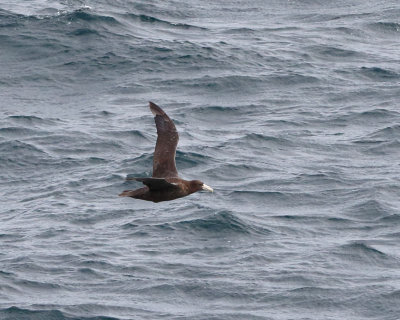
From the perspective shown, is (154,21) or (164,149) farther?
(154,21)

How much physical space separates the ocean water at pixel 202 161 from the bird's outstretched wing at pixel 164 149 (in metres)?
3.03

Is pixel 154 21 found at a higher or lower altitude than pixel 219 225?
higher

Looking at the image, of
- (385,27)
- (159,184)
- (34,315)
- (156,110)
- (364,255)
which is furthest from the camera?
(385,27)

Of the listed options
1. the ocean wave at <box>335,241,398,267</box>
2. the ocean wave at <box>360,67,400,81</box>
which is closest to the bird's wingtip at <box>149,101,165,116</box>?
the ocean wave at <box>335,241,398,267</box>

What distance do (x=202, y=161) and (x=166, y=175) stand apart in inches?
318

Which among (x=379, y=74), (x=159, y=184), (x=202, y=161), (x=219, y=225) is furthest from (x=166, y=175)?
(x=379, y=74)

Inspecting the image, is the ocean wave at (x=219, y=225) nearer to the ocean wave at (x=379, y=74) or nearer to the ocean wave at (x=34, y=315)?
the ocean wave at (x=34, y=315)

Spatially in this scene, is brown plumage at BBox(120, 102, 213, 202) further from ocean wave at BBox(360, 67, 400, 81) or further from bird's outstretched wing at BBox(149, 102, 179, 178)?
ocean wave at BBox(360, 67, 400, 81)

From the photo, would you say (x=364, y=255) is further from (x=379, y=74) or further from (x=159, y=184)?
(x=379, y=74)

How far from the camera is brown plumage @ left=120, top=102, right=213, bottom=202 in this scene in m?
17.4

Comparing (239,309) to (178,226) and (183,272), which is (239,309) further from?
(178,226)

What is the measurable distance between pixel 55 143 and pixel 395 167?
818 centimetres

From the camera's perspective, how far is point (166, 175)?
18.1 metres

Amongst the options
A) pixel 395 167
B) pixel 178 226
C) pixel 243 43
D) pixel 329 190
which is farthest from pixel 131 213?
pixel 243 43
